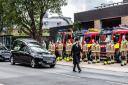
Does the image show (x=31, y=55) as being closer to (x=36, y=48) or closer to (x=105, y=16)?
(x=36, y=48)

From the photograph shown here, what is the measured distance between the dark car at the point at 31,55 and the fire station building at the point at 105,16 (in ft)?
47.6

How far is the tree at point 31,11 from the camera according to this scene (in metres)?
43.0

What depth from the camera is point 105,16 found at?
4578cm

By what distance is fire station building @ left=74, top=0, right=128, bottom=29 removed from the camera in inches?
1681

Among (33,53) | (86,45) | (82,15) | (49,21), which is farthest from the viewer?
(49,21)

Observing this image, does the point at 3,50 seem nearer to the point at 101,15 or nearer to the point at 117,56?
the point at 117,56

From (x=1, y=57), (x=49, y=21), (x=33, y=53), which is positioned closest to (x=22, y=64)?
(x=33, y=53)

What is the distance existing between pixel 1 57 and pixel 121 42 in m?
10.9

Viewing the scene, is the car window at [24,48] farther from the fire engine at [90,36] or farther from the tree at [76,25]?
the tree at [76,25]

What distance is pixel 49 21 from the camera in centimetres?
8775

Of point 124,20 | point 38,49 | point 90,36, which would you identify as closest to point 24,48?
point 38,49

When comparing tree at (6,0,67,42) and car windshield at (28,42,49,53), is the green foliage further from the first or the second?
car windshield at (28,42,49,53)

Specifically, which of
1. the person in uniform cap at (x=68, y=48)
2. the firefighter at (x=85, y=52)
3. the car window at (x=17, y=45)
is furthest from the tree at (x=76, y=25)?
the car window at (x=17, y=45)

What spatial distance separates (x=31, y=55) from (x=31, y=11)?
15.7 metres
